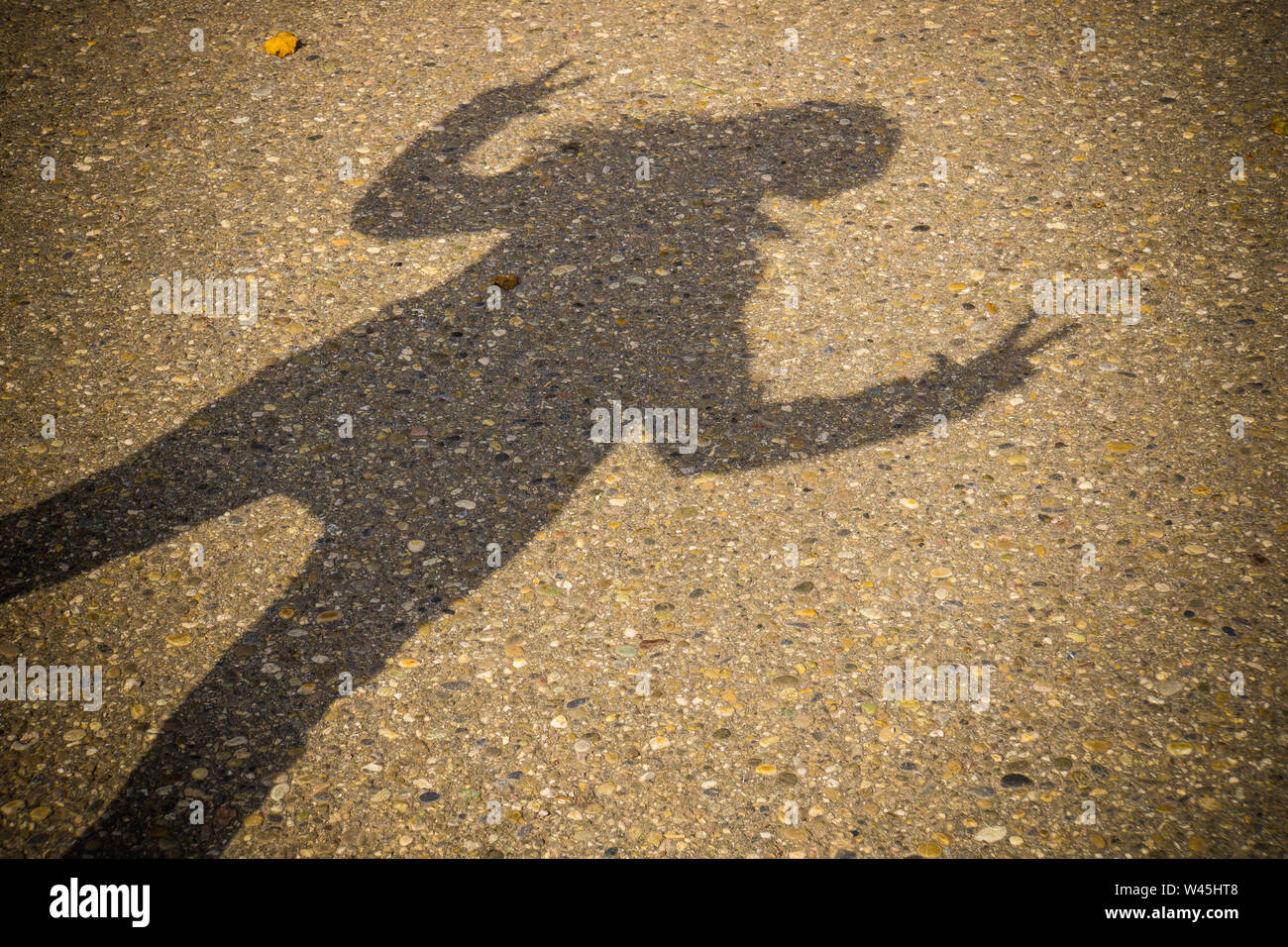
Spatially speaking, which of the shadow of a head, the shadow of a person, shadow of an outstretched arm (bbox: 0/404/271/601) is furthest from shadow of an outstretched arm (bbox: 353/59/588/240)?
shadow of an outstretched arm (bbox: 0/404/271/601)

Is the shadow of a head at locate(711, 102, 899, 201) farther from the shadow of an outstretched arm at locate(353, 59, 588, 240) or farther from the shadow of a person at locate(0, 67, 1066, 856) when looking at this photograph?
the shadow of an outstretched arm at locate(353, 59, 588, 240)

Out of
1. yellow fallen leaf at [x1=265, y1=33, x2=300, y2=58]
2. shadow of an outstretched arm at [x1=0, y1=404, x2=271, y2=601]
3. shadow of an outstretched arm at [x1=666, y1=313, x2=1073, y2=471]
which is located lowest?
shadow of an outstretched arm at [x1=0, y1=404, x2=271, y2=601]

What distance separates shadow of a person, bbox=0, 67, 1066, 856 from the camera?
426cm

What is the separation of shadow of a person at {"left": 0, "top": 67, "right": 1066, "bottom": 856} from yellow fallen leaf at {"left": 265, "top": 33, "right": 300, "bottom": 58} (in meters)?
1.96

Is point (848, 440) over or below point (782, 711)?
over

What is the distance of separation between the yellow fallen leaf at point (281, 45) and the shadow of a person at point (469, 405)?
1957 millimetres

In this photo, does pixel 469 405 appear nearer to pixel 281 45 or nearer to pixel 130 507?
pixel 130 507

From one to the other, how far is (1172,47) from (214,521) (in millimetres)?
8723

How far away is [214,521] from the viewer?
490 centimetres

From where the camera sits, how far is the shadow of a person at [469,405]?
168 inches

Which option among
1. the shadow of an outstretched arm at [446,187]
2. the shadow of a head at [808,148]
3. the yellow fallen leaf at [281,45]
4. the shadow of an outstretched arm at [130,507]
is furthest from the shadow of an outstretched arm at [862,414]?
the yellow fallen leaf at [281,45]

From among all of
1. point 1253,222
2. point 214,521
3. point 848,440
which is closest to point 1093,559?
point 848,440

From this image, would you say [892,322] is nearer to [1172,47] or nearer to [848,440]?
[848,440]

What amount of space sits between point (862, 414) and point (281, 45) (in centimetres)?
645
